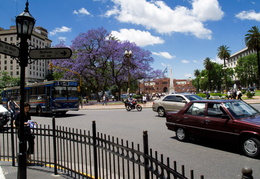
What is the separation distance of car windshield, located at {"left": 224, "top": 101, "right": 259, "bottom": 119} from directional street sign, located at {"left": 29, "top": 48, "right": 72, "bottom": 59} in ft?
16.3

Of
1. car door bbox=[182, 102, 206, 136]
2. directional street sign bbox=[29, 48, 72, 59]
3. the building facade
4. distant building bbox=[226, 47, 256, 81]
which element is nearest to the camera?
directional street sign bbox=[29, 48, 72, 59]

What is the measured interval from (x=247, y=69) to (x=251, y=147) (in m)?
94.7

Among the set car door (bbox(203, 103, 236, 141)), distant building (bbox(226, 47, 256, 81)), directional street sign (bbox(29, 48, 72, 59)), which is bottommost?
car door (bbox(203, 103, 236, 141))

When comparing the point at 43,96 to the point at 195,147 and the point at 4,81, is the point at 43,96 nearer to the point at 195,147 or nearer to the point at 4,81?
the point at 195,147

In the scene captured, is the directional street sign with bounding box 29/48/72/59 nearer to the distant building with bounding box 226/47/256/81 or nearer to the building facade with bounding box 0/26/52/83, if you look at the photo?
the building facade with bounding box 0/26/52/83

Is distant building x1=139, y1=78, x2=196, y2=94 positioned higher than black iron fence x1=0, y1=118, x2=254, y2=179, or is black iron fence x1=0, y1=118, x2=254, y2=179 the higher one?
distant building x1=139, y1=78, x2=196, y2=94

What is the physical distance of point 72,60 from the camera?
3916 centimetres

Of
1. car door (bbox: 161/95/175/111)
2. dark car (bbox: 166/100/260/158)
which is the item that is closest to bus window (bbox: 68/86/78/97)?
car door (bbox: 161/95/175/111)

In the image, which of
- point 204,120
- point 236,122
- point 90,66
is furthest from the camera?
point 90,66

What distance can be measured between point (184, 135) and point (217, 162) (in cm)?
225

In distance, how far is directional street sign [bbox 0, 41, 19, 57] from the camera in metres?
3.67

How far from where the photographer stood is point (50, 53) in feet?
13.3

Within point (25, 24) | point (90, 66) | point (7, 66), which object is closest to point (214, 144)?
→ point (25, 24)

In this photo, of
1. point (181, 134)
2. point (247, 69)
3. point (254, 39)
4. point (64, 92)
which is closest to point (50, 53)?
point (181, 134)
